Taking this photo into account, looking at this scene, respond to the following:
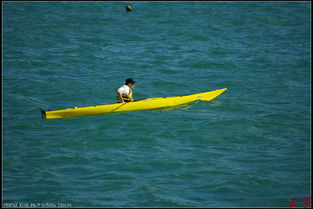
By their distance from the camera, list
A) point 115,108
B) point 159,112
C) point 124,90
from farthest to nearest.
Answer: point 159,112 → point 115,108 → point 124,90

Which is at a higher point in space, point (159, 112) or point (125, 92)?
point (125, 92)

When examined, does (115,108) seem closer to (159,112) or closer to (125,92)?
(125,92)

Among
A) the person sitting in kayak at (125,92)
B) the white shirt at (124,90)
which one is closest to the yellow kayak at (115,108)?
the person sitting in kayak at (125,92)

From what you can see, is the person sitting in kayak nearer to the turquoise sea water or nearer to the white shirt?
the white shirt

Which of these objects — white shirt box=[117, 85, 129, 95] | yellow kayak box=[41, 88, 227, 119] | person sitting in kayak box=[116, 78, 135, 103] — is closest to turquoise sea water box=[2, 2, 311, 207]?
yellow kayak box=[41, 88, 227, 119]

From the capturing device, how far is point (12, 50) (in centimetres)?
2166

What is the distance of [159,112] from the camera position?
14680 millimetres

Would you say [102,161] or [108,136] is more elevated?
[108,136]

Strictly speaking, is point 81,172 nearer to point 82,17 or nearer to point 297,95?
point 297,95

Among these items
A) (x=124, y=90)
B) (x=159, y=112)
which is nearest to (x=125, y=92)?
(x=124, y=90)

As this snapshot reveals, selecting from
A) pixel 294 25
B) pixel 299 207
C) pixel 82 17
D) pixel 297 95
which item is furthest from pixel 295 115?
pixel 82 17

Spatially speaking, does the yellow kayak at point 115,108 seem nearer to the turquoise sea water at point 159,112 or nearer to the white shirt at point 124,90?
the turquoise sea water at point 159,112

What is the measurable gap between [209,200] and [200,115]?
522cm

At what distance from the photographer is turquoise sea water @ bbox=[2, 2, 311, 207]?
10195mm
